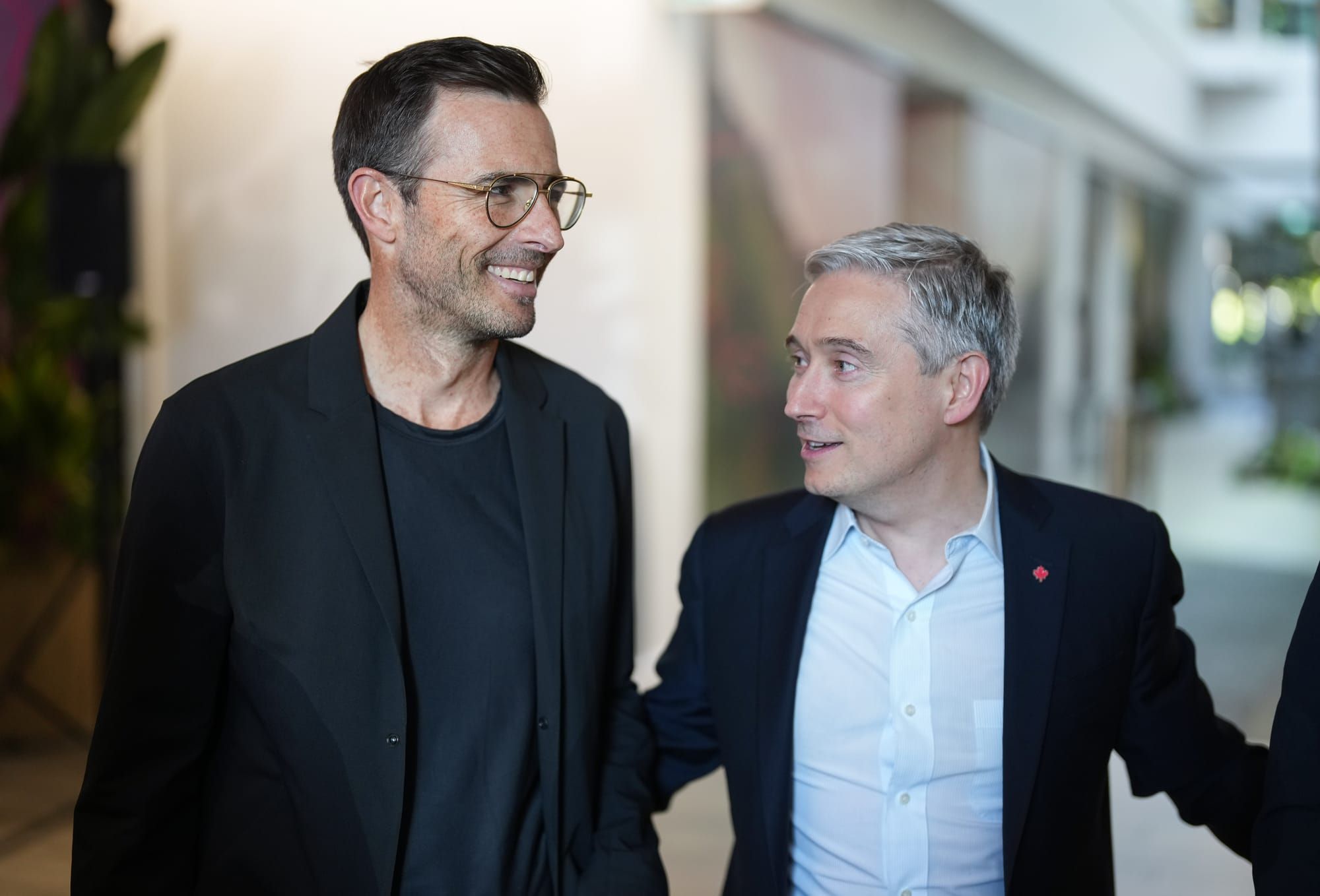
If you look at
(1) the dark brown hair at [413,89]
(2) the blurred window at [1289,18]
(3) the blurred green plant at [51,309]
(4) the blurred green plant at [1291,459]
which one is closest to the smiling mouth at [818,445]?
(1) the dark brown hair at [413,89]

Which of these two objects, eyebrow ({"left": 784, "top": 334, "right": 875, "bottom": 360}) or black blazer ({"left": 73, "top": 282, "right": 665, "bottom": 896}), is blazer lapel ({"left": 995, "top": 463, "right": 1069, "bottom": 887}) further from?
black blazer ({"left": 73, "top": 282, "right": 665, "bottom": 896})

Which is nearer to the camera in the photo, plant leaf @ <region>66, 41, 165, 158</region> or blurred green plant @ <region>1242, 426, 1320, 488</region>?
plant leaf @ <region>66, 41, 165, 158</region>

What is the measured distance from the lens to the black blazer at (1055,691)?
1931 millimetres

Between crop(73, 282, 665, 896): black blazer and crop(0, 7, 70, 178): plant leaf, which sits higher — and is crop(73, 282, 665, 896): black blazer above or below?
below

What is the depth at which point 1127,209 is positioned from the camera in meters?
16.5

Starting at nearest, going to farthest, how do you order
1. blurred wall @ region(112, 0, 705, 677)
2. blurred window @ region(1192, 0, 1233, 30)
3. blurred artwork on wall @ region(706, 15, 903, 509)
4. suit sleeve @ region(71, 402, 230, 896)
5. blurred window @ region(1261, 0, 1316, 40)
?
suit sleeve @ region(71, 402, 230, 896) < blurred wall @ region(112, 0, 705, 677) < blurred artwork on wall @ region(706, 15, 903, 509) < blurred window @ region(1261, 0, 1316, 40) < blurred window @ region(1192, 0, 1233, 30)

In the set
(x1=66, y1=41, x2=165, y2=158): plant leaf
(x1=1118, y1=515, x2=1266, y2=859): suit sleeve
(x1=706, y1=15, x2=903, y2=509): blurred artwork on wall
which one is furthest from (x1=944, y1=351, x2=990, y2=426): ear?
(x1=66, y1=41, x2=165, y2=158): plant leaf

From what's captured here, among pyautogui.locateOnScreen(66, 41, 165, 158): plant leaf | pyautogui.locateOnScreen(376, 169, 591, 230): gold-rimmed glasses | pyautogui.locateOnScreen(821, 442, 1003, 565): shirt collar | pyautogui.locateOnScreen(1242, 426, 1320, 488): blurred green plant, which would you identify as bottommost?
pyautogui.locateOnScreen(1242, 426, 1320, 488): blurred green plant

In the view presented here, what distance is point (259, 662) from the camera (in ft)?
5.61

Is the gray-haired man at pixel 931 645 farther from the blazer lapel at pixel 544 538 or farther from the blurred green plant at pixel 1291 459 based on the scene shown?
the blurred green plant at pixel 1291 459

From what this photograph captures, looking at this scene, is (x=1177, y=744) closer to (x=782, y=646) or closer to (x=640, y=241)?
(x=782, y=646)

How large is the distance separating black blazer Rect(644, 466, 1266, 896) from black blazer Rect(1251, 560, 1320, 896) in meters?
0.45

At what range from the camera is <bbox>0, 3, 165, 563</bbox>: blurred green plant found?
4.93 metres

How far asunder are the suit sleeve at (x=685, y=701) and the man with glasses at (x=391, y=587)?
9.1 inches
